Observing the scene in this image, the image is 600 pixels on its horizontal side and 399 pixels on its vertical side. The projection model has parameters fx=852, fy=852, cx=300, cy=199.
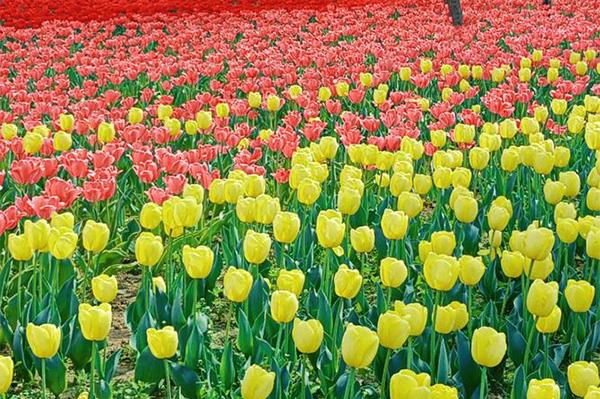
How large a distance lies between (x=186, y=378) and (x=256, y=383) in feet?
1.97

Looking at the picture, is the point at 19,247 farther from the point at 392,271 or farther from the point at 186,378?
the point at 392,271

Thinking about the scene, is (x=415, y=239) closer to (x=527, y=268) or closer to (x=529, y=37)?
(x=527, y=268)

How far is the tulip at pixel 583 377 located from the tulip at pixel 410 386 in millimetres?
378

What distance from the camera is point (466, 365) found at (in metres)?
2.70

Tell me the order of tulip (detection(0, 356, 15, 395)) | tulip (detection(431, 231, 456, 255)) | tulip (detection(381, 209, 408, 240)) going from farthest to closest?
1. tulip (detection(381, 209, 408, 240))
2. tulip (detection(431, 231, 456, 255))
3. tulip (detection(0, 356, 15, 395))

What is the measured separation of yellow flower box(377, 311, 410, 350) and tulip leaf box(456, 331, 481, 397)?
17.8 inches

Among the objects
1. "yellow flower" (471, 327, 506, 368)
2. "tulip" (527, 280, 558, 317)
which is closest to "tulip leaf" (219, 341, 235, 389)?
"yellow flower" (471, 327, 506, 368)

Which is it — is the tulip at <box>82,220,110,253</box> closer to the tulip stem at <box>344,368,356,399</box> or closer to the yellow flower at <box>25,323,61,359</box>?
the yellow flower at <box>25,323,61,359</box>

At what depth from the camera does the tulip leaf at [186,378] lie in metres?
2.66

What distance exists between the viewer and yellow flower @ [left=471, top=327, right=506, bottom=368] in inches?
87.7

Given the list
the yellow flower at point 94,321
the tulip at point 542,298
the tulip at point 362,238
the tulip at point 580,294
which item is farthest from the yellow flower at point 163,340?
the tulip at point 580,294

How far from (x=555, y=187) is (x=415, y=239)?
2.49 ft

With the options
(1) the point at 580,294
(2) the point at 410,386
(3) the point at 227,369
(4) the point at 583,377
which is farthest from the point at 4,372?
(1) the point at 580,294

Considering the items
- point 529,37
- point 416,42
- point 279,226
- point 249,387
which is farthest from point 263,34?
point 249,387
